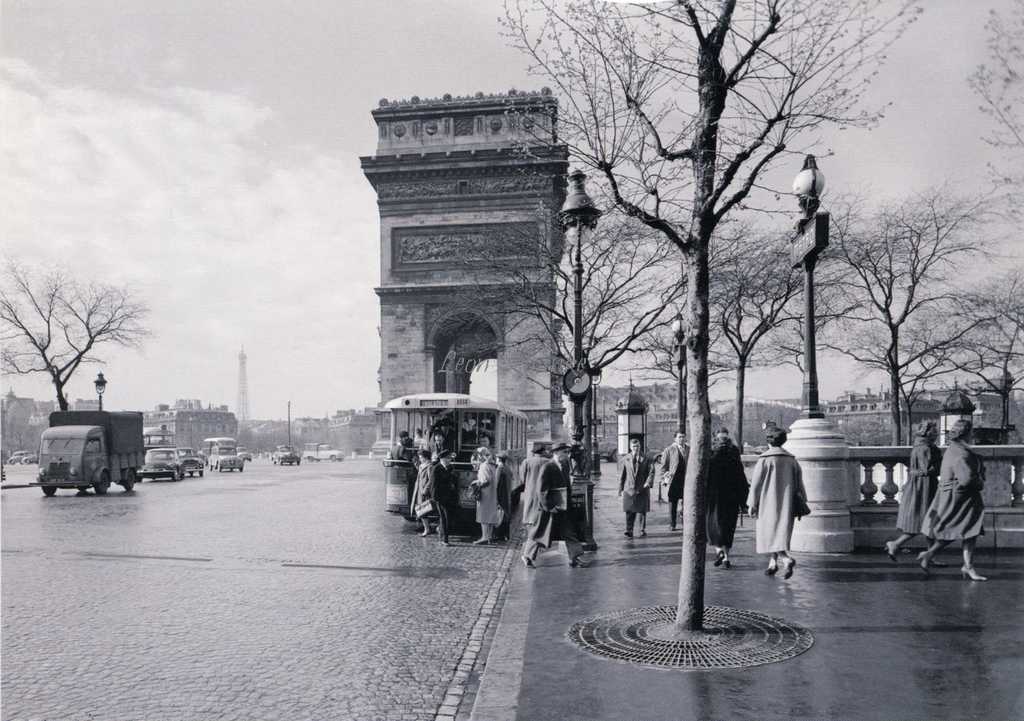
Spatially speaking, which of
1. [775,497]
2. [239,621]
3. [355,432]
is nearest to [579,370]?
[775,497]

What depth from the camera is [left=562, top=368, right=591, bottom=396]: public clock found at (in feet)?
46.2

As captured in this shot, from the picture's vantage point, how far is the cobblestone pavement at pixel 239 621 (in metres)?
5.18

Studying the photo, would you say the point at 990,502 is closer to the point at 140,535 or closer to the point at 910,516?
the point at 910,516

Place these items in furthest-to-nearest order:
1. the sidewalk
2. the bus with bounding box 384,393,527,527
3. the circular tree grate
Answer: the bus with bounding box 384,393,527,527, the circular tree grate, the sidewalk

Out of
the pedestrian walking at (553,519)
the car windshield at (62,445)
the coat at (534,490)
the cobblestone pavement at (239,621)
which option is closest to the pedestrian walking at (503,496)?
the cobblestone pavement at (239,621)

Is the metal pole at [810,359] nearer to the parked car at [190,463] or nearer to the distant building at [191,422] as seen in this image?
the parked car at [190,463]

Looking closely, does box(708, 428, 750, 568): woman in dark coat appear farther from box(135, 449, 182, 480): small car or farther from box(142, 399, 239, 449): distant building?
box(142, 399, 239, 449): distant building

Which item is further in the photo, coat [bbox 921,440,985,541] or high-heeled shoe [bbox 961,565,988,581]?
coat [bbox 921,440,985,541]

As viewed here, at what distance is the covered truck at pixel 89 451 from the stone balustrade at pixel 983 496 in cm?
2279

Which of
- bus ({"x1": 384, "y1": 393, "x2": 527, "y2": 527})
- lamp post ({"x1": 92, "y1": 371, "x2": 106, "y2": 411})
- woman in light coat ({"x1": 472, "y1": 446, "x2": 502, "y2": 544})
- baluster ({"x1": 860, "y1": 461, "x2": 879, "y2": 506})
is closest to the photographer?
baluster ({"x1": 860, "y1": 461, "x2": 879, "y2": 506})

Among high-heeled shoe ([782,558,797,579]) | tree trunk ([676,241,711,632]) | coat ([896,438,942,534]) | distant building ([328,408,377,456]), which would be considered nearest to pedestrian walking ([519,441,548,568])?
high-heeled shoe ([782,558,797,579])

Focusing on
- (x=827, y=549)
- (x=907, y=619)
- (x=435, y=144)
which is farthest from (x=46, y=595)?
(x=435, y=144)

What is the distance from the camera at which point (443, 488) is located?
1278cm

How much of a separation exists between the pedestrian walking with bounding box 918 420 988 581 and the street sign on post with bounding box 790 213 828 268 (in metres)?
2.67
